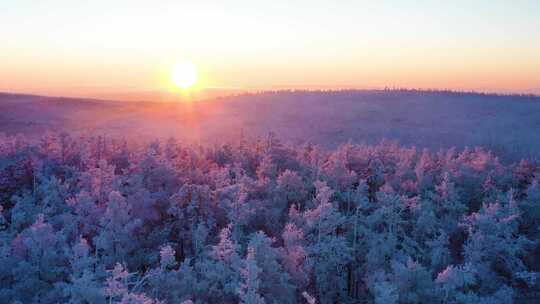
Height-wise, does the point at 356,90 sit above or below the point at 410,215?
above

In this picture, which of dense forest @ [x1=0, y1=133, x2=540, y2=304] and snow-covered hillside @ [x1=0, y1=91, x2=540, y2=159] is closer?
dense forest @ [x1=0, y1=133, x2=540, y2=304]

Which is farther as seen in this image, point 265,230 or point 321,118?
point 321,118

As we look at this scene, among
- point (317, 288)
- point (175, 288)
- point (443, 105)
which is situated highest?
point (443, 105)

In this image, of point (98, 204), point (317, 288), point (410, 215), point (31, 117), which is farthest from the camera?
point (31, 117)

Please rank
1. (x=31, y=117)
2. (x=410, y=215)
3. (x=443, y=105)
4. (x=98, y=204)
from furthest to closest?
1. (x=31, y=117)
2. (x=443, y=105)
3. (x=410, y=215)
4. (x=98, y=204)

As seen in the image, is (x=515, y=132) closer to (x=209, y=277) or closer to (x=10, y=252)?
(x=209, y=277)

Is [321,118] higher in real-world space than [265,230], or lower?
higher

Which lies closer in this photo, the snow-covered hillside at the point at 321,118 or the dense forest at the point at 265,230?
the dense forest at the point at 265,230

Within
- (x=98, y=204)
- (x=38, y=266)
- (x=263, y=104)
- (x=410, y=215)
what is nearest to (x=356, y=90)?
(x=263, y=104)
